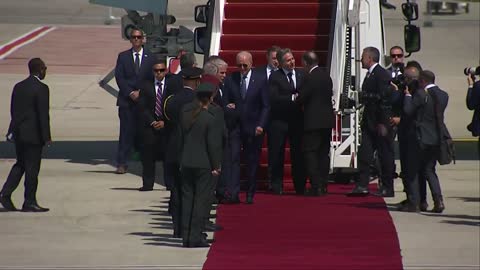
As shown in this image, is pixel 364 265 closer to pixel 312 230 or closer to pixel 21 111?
pixel 312 230

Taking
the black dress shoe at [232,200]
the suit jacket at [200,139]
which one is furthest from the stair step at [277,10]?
the suit jacket at [200,139]

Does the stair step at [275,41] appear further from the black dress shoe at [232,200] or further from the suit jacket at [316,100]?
the black dress shoe at [232,200]

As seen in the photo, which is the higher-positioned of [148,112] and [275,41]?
[275,41]

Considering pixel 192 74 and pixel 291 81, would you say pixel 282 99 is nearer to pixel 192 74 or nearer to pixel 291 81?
pixel 291 81

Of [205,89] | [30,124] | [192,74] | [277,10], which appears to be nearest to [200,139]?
[205,89]

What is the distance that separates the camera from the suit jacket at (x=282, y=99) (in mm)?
17828

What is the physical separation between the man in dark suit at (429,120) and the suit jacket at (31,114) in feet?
12.7

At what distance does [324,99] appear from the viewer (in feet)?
58.2

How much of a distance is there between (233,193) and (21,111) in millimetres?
2512

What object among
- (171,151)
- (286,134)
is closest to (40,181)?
(286,134)

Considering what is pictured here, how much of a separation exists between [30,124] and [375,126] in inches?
157

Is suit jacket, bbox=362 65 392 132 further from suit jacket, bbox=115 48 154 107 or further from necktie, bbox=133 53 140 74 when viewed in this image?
necktie, bbox=133 53 140 74

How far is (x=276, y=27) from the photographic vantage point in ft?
66.5

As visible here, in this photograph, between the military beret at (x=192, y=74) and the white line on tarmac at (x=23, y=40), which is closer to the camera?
the military beret at (x=192, y=74)
